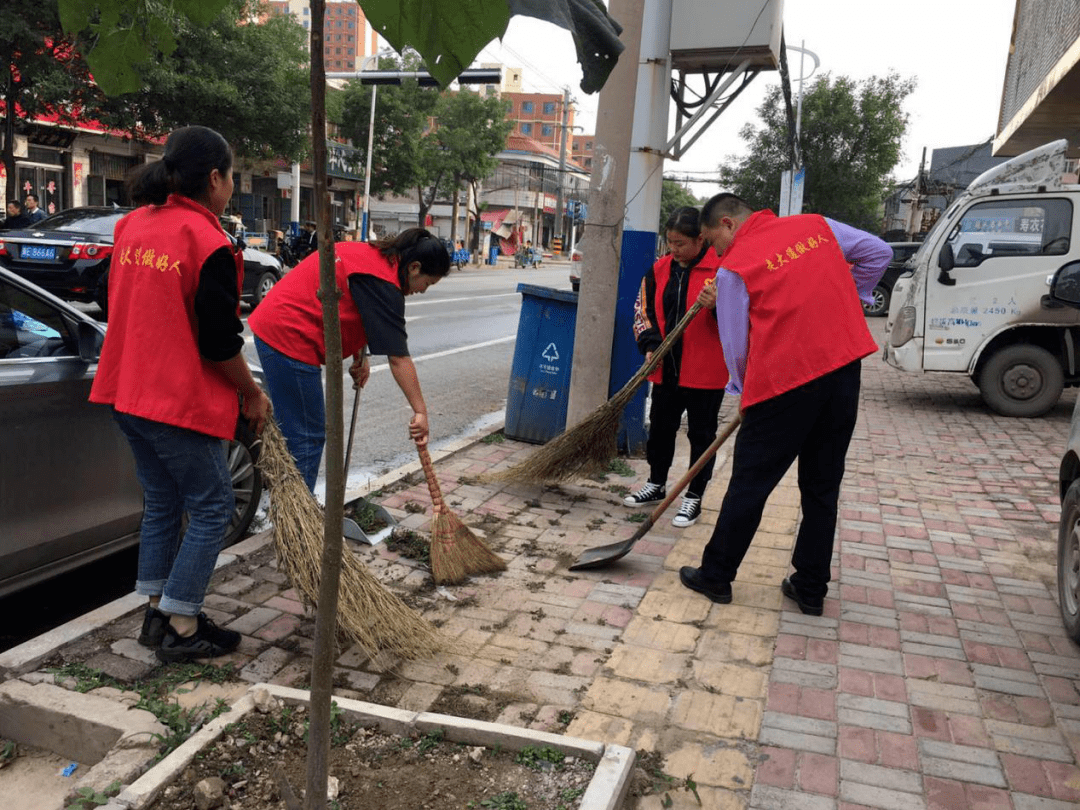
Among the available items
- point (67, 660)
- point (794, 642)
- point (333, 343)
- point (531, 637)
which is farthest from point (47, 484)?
point (794, 642)

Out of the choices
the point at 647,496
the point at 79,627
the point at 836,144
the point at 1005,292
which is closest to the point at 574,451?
the point at 647,496

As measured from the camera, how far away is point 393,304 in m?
3.69

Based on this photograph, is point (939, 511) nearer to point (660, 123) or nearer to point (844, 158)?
point (660, 123)

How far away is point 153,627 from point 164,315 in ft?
3.66

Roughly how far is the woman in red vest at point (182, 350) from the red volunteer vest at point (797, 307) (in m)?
1.93

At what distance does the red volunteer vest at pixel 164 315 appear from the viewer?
9.39 feet

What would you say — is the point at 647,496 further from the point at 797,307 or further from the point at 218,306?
the point at 218,306

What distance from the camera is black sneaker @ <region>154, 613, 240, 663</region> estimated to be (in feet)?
10.3

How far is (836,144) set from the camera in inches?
1305

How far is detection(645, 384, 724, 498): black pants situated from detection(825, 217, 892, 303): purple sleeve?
1063 mm

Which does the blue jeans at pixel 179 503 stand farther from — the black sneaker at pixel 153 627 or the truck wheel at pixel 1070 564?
the truck wheel at pixel 1070 564

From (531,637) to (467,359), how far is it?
862cm

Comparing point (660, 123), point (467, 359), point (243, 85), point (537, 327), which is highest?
point (243, 85)

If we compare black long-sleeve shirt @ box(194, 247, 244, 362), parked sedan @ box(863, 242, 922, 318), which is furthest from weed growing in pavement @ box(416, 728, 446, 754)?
parked sedan @ box(863, 242, 922, 318)
